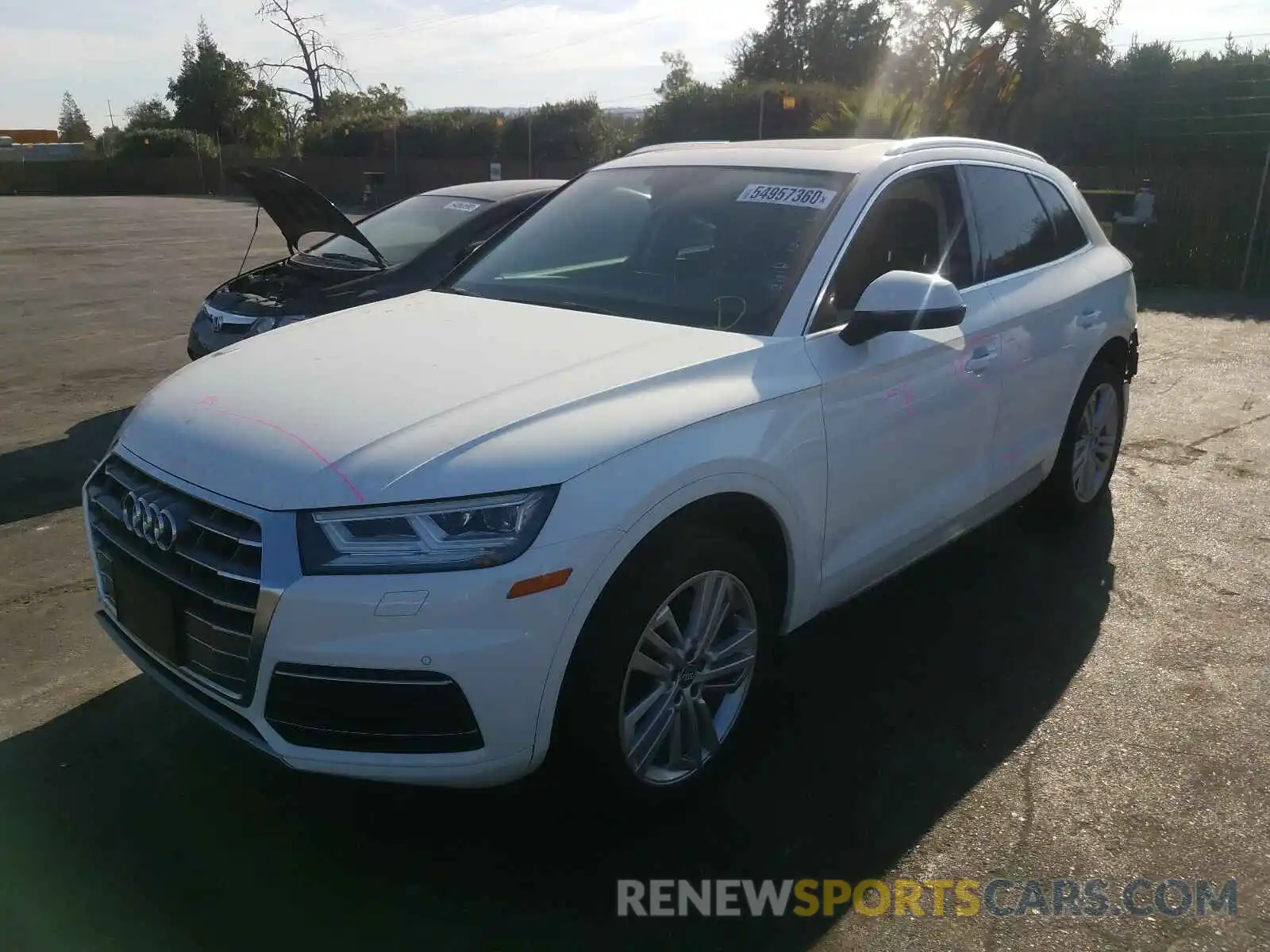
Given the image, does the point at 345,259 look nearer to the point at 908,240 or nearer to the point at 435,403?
the point at 908,240

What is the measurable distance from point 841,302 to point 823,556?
843mm

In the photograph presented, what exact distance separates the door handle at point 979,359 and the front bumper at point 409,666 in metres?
1.90

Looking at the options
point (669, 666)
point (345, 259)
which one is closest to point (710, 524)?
point (669, 666)

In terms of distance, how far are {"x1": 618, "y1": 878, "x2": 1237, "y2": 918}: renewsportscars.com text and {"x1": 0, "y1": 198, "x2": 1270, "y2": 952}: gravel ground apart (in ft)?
0.10

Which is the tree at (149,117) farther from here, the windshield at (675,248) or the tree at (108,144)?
the windshield at (675,248)

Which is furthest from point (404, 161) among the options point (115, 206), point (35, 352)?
point (35, 352)

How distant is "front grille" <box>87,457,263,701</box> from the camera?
2.58 metres

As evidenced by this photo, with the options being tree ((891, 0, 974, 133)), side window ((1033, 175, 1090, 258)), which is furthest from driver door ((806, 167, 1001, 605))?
tree ((891, 0, 974, 133))

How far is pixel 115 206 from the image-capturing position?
34281mm

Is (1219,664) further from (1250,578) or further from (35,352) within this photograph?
(35,352)

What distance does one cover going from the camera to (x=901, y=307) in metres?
3.28

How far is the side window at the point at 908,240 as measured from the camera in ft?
11.8

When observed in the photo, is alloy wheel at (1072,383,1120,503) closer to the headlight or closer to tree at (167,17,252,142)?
the headlight

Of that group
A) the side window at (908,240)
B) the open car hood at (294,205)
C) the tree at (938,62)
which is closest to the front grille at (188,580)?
the side window at (908,240)
